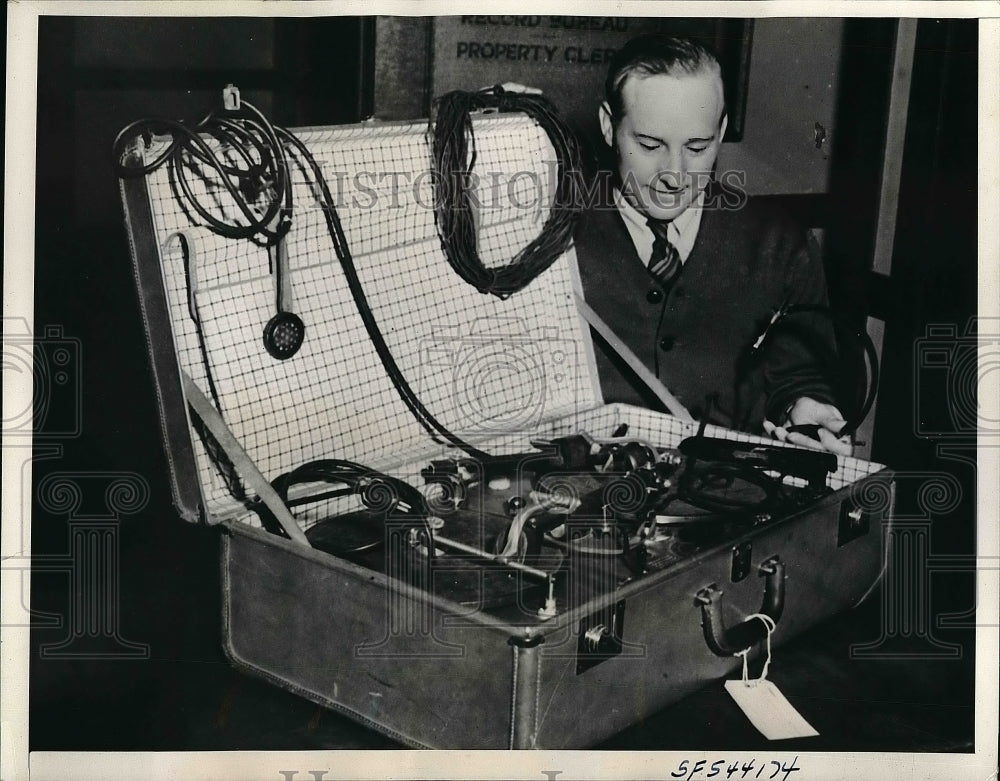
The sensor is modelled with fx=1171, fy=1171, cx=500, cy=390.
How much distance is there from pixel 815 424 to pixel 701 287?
14.0 inches

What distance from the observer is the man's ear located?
7.40ft

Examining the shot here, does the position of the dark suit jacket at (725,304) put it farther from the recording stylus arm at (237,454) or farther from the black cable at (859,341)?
the recording stylus arm at (237,454)

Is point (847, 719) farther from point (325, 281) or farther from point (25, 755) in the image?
point (25, 755)

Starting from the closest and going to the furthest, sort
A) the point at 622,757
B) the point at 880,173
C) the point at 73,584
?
the point at 622,757
the point at 73,584
the point at 880,173

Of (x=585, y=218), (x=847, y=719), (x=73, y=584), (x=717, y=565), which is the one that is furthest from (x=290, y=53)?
(x=847, y=719)

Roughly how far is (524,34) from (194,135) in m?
0.62

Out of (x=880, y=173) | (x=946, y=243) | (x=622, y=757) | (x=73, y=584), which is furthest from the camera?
(x=880, y=173)

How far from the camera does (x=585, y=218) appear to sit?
7.66 feet

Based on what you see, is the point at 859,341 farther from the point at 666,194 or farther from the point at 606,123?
the point at 606,123

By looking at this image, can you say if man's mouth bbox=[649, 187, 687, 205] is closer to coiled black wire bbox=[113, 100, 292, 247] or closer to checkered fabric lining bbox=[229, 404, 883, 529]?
checkered fabric lining bbox=[229, 404, 883, 529]

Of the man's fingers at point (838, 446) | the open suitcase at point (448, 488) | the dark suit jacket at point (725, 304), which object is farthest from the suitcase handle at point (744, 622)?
the dark suit jacket at point (725, 304)

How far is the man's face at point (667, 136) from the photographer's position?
2.16m

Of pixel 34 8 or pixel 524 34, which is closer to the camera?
pixel 34 8

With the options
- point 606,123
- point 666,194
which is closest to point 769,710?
point 666,194
